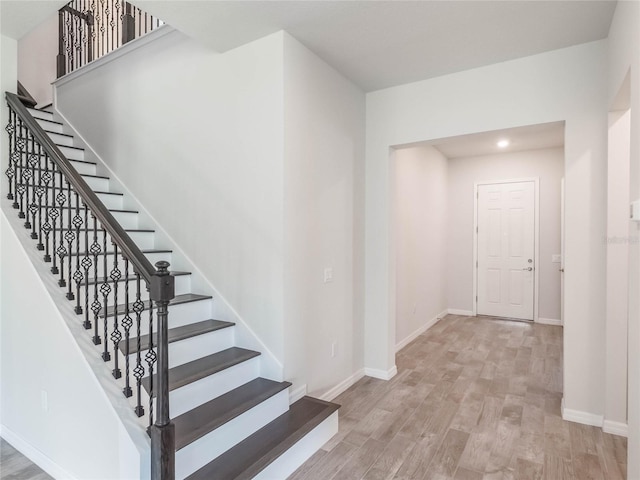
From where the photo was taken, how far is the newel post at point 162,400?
174cm

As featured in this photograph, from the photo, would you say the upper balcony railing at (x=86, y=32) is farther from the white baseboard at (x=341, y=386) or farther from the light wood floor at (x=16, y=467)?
the white baseboard at (x=341, y=386)

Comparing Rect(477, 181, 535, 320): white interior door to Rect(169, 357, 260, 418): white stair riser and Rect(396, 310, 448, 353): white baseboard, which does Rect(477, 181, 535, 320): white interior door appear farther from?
Rect(169, 357, 260, 418): white stair riser

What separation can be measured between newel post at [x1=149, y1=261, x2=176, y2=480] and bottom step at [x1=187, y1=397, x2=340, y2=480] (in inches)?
8.6

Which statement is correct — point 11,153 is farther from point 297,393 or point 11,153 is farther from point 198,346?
point 297,393

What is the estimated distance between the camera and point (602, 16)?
7.96 feet

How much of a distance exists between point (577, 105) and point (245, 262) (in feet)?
9.07

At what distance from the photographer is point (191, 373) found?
2.33 metres

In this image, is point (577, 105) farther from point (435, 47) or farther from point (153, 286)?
point (153, 286)

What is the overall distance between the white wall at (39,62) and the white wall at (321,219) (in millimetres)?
4356

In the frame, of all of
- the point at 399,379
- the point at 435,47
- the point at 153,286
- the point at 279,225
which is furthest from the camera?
the point at 399,379

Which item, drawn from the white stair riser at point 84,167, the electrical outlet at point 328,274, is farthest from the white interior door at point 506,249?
the white stair riser at point 84,167

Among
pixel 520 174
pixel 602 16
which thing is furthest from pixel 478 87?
pixel 520 174

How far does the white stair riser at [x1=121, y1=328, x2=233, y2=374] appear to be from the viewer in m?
2.47

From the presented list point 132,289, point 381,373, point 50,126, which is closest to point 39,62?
point 50,126
